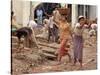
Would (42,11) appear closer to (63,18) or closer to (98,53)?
(63,18)

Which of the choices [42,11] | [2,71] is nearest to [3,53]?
[2,71]

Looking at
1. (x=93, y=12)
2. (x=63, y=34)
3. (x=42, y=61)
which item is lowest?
(x=42, y=61)

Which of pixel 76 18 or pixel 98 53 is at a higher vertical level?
pixel 76 18

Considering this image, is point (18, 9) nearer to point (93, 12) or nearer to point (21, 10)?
point (21, 10)

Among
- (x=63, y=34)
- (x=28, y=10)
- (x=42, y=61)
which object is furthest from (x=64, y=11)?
(x=42, y=61)

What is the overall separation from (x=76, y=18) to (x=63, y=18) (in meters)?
0.12

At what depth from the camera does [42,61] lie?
1.64 metres

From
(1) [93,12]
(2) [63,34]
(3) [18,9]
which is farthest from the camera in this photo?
(1) [93,12]

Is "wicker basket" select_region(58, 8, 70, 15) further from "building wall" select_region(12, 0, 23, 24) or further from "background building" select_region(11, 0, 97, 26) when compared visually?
"building wall" select_region(12, 0, 23, 24)

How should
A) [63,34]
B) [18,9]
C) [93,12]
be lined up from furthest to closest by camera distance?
1. [93,12]
2. [63,34]
3. [18,9]

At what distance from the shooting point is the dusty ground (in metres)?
1.57

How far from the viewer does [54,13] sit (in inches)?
66.1

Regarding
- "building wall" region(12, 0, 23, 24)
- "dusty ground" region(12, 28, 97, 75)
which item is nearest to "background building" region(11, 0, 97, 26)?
"building wall" region(12, 0, 23, 24)

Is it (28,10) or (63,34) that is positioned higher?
(28,10)
